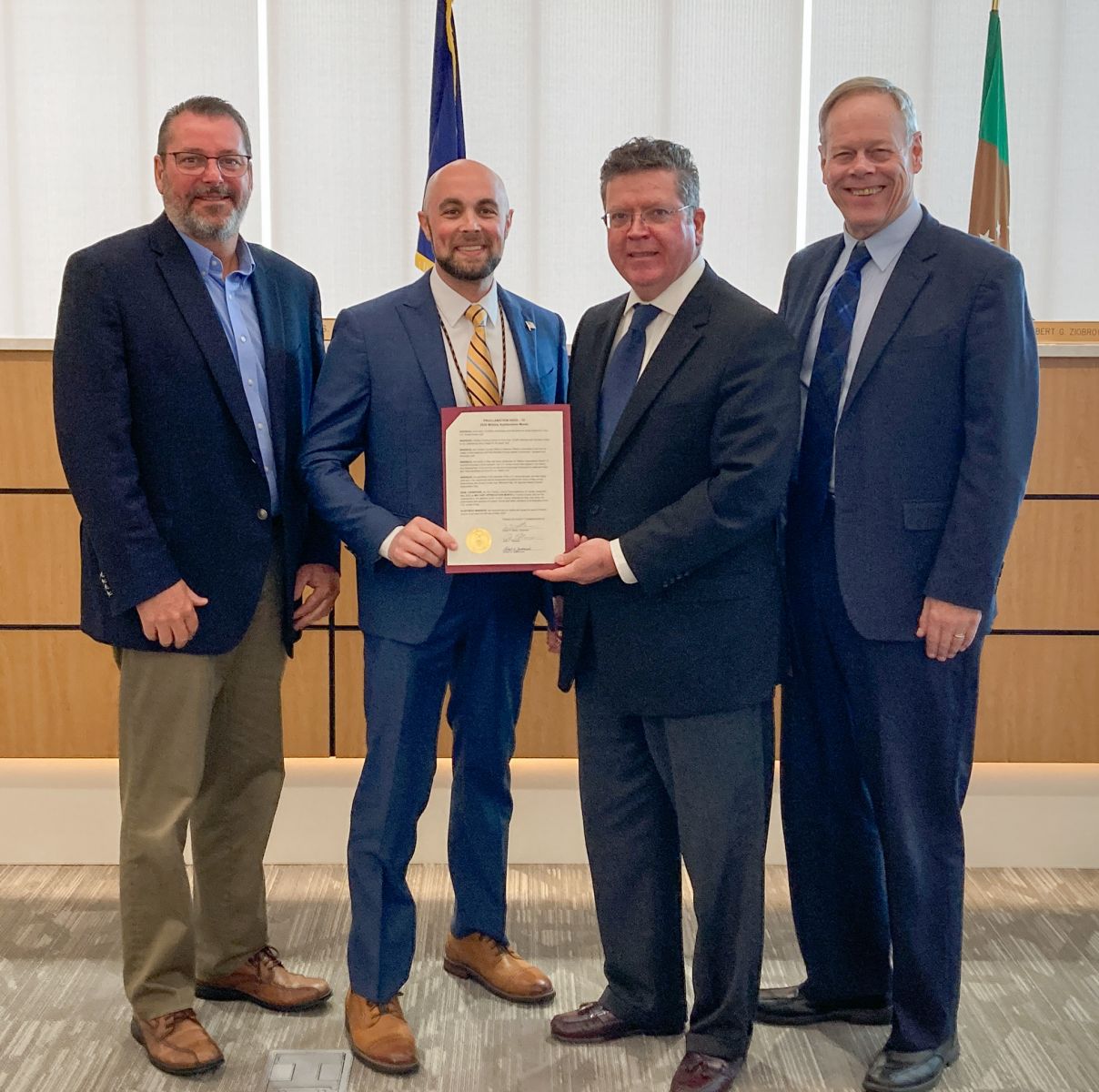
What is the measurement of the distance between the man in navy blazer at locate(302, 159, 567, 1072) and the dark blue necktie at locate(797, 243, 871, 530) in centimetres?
53

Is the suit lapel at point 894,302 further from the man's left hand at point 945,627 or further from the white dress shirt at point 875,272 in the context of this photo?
the man's left hand at point 945,627

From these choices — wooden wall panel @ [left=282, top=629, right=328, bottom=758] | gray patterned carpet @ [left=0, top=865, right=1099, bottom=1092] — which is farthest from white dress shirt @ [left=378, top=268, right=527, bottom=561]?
wooden wall panel @ [left=282, top=629, right=328, bottom=758]

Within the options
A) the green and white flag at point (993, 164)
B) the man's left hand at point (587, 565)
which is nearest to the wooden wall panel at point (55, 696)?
the man's left hand at point (587, 565)

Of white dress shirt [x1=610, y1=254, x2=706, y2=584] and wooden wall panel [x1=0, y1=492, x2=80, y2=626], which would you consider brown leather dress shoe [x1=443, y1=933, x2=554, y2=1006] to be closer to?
white dress shirt [x1=610, y1=254, x2=706, y2=584]

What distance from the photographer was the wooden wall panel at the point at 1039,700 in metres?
3.33

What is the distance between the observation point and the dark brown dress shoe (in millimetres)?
2059

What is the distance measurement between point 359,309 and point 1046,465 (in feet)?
6.99

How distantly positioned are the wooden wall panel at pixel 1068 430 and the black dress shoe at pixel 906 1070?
5.72ft

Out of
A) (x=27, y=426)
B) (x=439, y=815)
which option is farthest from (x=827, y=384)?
(x=27, y=426)

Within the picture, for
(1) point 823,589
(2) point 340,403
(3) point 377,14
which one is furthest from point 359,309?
(3) point 377,14

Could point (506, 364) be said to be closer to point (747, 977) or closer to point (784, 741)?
point (784, 741)

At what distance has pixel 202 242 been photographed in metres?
2.16

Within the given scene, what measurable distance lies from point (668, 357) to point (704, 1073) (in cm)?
131

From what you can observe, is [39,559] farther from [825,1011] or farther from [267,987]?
[825,1011]
